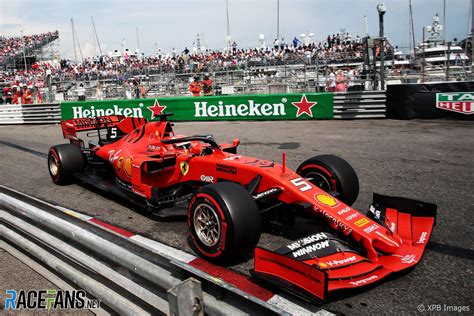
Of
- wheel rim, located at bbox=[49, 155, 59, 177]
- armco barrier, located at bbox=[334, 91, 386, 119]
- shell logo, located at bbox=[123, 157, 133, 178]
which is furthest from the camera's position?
armco barrier, located at bbox=[334, 91, 386, 119]

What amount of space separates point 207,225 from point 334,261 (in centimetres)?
117

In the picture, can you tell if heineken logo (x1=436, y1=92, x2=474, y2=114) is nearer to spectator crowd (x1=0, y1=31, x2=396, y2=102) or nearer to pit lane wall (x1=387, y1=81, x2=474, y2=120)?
pit lane wall (x1=387, y1=81, x2=474, y2=120)

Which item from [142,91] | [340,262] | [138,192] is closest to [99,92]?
[142,91]

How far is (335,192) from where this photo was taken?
442cm

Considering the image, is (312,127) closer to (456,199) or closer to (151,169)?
(456,199)

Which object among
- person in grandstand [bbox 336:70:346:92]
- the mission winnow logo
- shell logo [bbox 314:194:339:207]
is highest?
person in grandstand [bbox 336:70:346:92]

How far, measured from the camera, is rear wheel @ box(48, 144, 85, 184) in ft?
21.2

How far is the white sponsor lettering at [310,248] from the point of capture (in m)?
3.27

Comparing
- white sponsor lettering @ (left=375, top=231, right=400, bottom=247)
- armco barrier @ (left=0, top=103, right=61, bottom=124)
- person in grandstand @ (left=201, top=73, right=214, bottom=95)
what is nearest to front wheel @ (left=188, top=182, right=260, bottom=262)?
white sponsor lettering @ (left=375, top=231, right=400, bottom=247)

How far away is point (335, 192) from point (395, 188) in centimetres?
187

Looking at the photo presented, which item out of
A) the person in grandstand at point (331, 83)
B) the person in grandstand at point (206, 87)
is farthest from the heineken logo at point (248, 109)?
the person in grandstand at point (331, 83)

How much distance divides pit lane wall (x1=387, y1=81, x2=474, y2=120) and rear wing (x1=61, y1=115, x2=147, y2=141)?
9.46 m

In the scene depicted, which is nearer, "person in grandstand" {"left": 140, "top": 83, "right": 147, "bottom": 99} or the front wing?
the front wing

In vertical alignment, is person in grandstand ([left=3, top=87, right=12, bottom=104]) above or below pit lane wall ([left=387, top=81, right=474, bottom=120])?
above
